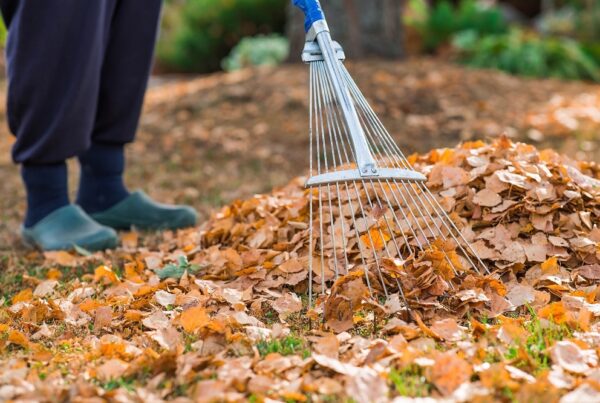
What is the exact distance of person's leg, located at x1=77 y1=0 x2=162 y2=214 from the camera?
9.80 ft

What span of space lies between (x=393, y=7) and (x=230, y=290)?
13.5 feet

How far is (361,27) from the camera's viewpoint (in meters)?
5.70

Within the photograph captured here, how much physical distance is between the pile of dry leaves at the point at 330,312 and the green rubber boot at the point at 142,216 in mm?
263

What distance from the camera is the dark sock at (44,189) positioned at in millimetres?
2852

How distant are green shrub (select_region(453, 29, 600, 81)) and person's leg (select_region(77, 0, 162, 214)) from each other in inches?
175

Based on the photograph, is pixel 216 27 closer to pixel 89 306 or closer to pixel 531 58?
pixel 531 58

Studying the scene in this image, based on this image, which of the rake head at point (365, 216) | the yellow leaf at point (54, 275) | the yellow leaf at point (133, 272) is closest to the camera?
the rake head at point (365, 216)

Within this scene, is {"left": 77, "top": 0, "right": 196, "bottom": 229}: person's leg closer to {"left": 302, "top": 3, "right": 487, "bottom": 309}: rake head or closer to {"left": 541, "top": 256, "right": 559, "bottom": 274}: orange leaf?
{"left": 302, "top": 3, "right": 487, "bottom": 309}: rake head

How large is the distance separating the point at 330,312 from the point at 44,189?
144 cm

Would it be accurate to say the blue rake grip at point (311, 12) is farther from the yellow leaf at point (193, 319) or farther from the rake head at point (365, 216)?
the yellow leaf at point (193, 319)

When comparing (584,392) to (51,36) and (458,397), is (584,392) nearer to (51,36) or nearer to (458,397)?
(458,397)

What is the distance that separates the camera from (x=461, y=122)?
15.8 feet

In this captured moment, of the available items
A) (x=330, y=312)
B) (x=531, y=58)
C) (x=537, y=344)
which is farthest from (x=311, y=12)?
(x=531, y=58)

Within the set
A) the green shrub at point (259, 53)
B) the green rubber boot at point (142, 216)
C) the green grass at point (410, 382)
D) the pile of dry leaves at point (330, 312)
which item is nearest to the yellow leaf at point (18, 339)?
the pile of dry leaves at point (330, 312)
